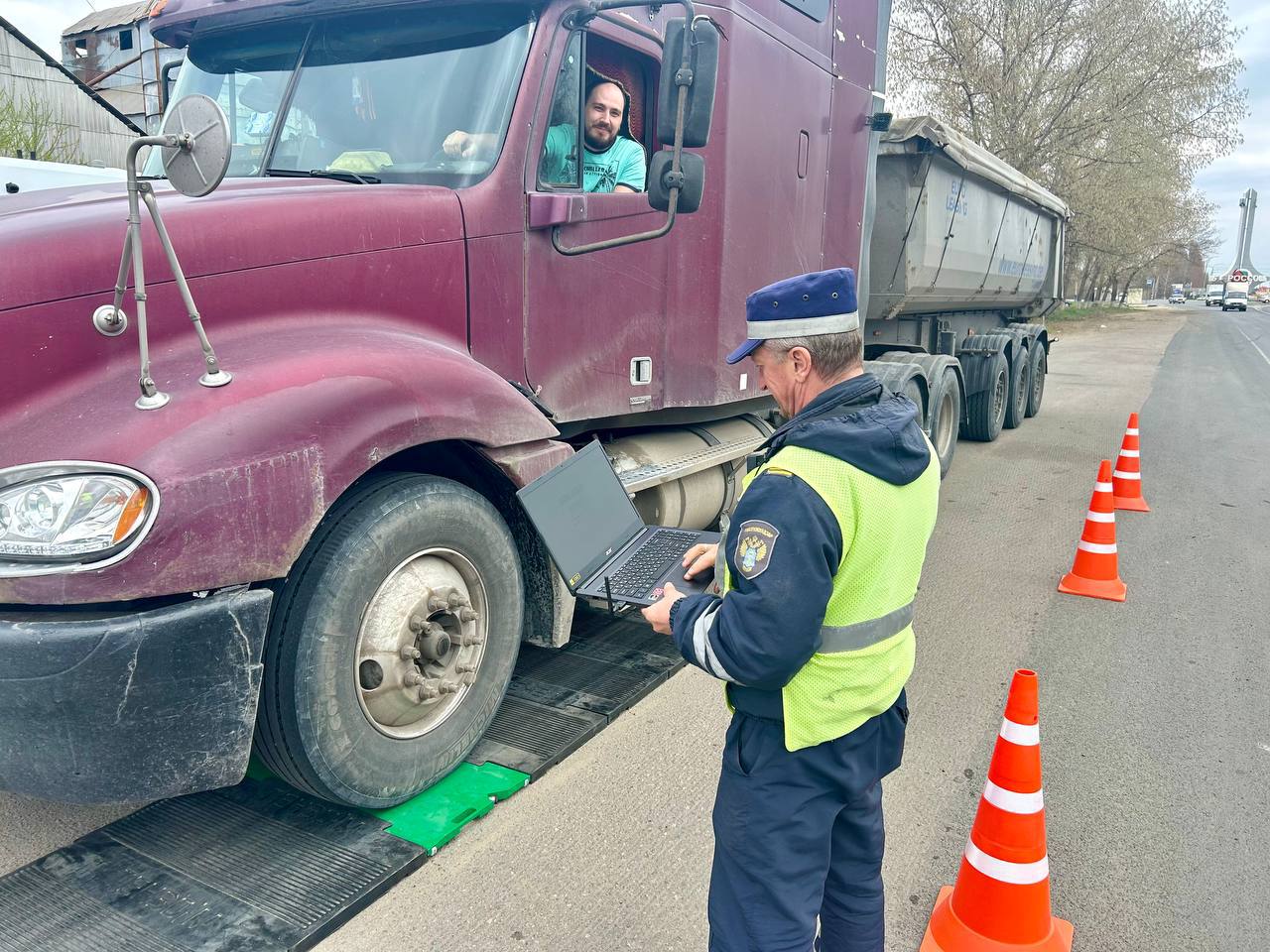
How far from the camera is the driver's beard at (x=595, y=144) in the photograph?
3.80 meters

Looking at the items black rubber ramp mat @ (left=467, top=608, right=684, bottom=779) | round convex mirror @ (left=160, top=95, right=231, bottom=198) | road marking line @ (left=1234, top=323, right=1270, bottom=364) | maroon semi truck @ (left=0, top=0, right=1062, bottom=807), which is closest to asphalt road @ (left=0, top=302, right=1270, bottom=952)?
black rubber ramp mat @ (left=467, top=608, right=684, bottom=779)

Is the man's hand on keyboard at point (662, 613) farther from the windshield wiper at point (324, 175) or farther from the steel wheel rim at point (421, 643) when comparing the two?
the windshield wiper at point (324, 175)

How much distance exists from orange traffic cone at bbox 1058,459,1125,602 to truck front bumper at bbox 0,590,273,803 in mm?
4589

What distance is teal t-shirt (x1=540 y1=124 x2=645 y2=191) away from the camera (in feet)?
11.9

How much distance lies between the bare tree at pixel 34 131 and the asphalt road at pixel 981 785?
1589 cm

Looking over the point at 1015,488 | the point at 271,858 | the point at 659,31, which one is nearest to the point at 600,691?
the point at 271,858

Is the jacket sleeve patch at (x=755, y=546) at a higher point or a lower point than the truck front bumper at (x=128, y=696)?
higher

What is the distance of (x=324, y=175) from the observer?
131 inches

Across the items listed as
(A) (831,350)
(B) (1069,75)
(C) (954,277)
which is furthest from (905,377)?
(B) (1069,75)

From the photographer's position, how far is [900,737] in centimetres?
211

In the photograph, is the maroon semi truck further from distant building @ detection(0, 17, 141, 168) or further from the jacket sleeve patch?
distant building @ detection(0, 17, 141, 168)

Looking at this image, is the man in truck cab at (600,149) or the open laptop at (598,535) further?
the man in truck cab at (600,149)

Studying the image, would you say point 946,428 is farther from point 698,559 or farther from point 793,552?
point 793,552

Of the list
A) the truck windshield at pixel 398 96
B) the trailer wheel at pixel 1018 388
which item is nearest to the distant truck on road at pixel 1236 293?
the trailer wheel at pixel 1018 388
